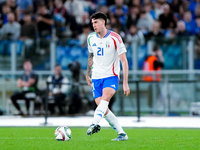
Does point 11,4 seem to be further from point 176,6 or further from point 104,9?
point 176,6

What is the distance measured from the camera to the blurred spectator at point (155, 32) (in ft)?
50.7

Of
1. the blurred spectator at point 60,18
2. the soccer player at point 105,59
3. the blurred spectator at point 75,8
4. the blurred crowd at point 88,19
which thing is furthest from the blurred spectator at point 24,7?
the soccer player at point 105,59

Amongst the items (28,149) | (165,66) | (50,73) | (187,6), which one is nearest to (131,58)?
(165,66)

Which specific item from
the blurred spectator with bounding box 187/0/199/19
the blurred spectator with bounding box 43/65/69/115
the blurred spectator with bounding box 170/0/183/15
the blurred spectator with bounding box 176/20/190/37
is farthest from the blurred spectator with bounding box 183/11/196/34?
the blurred spectator with bounding box 43/65/69/115

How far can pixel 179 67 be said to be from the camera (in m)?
14.1

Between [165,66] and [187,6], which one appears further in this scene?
[187,6]

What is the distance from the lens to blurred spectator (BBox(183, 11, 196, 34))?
1655 cm

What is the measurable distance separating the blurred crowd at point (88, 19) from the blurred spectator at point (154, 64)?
893 mm

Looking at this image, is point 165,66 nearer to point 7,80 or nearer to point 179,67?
point 179,67

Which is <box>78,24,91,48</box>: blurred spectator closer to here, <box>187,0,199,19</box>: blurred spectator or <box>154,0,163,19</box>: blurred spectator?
<box>154,0,163,19</box>: blurred spectator

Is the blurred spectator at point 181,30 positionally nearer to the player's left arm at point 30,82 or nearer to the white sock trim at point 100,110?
the player's left arm at point 30,82

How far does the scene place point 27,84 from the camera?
45.5 feet

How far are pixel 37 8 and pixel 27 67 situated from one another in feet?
14.5

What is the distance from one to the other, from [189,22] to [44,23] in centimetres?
588
